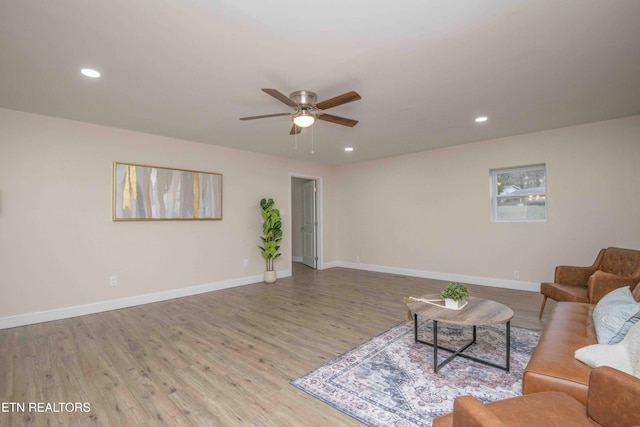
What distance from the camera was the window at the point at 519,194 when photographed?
4.89m

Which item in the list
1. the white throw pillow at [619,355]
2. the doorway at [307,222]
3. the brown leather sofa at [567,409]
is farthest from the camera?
the doorway at [307,222]

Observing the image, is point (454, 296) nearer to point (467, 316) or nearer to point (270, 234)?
point (467, 316)

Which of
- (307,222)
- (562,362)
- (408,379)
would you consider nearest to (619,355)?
(562,362)

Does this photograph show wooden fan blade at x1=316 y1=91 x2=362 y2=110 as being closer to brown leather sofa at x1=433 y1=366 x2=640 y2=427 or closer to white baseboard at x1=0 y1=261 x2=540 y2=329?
brown leather sofa at x1=433 y1=366 x2=640 y2=427

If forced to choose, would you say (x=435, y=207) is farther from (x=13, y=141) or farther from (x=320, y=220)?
(x=13, y=141)

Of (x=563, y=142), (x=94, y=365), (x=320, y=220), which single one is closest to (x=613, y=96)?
(x=563, y=142)

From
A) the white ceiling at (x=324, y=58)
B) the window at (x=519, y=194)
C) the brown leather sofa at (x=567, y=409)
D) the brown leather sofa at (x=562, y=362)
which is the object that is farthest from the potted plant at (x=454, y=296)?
the window at (x=519, y=194)

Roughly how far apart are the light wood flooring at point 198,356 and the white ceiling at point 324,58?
2523mm

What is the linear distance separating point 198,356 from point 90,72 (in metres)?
2.69

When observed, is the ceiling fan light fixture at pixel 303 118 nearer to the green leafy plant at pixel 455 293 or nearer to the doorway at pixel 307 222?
the green leafy plant at pixel 455 293

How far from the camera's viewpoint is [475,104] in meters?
3.50

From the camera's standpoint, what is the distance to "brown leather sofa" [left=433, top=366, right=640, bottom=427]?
3.63ft

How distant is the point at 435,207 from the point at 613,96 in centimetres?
298

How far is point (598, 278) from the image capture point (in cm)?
293
